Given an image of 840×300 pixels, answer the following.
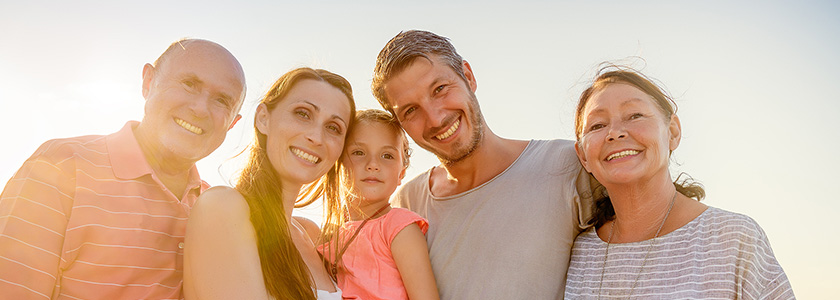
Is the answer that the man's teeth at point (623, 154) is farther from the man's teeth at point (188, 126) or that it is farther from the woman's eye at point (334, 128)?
the man's teeth at point (188, 126)

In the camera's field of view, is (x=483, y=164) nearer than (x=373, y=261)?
No

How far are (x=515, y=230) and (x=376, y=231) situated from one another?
37.7 inches

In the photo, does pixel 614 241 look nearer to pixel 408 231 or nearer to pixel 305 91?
pixel 408 231

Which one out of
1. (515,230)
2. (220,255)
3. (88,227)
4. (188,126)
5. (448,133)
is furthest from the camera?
(448,133)

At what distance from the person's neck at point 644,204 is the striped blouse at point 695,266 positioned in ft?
0.31

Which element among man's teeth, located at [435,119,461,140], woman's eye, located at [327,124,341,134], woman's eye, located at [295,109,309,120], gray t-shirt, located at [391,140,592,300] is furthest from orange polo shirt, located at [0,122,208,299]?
man's teeth, located at [435,119,461,140]

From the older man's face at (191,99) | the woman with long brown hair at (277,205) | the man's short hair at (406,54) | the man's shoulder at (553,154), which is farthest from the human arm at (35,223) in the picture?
the man's shoulder at (553,154)

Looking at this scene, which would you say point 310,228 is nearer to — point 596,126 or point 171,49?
point 171,49

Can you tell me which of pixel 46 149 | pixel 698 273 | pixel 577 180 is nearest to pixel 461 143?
pixel 577 180

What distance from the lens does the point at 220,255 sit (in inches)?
110

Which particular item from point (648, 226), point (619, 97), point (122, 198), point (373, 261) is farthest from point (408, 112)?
point (122, 198)

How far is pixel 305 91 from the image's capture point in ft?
11.9

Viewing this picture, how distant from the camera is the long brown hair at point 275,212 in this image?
2.98 meters

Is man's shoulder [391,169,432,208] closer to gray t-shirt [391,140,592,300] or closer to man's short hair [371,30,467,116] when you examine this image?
gray t-shirt [391,140,592,300]
